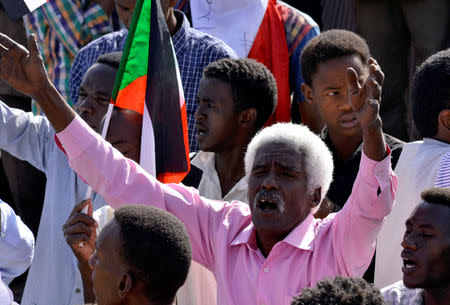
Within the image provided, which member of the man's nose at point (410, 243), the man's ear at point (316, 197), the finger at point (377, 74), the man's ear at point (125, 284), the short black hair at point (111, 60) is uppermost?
the finger at point (377, 74)

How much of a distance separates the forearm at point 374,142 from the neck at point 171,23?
2547mm

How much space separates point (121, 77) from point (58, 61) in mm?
2434

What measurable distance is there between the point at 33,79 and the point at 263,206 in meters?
1.12

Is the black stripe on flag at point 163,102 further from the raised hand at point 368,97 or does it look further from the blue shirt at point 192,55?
the raised hand at point 368,97

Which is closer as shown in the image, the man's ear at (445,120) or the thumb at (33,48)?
the thumb at (33,48)

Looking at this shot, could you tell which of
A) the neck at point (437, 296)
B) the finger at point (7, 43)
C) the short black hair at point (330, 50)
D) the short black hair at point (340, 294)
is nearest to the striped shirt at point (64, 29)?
the short black hair at point (330, 50)

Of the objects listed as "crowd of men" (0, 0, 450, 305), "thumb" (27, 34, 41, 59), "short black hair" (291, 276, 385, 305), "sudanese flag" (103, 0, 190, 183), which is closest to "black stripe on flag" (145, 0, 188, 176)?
"sudanese flag" (103, 0, 190, 183)

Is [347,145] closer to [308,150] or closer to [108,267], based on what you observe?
[308,150]

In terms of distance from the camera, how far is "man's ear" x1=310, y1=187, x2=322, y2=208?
14.2 ft

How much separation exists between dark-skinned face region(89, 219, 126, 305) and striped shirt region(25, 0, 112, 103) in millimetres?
3391

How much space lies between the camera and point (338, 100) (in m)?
5.25

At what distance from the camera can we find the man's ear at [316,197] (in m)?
4.33

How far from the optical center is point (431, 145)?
4.64 m

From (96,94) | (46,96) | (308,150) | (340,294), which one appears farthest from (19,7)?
(340,294)
